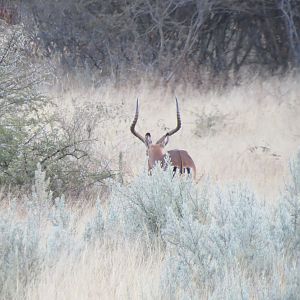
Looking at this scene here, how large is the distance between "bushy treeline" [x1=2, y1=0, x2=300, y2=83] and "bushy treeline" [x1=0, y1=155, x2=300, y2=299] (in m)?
13.0

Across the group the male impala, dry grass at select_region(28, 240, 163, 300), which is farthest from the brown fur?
dry grass at select_region(28, 240, 163, 300)

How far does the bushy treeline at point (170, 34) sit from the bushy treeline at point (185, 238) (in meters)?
13.0

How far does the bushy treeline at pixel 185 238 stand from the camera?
188 inches

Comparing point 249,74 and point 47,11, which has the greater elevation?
point 47,11

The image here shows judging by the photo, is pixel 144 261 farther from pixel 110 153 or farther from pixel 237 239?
pixel 110 153

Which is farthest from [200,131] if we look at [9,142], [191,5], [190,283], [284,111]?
[190,283]

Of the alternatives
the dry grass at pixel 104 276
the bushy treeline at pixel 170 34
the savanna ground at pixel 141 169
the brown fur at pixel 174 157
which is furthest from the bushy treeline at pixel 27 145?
the bushy treeline at pixel 170 34

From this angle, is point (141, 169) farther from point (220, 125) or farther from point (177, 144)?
point (220, 125)

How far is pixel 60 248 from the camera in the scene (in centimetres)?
525

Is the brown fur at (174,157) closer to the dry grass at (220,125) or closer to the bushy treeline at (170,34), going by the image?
the dry grass at (220,125)

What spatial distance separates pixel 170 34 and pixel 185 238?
1584 cm

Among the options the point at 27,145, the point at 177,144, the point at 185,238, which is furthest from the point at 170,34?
the point at 185,238

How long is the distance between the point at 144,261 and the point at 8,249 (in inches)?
37.9

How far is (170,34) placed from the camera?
2050 centimetres
